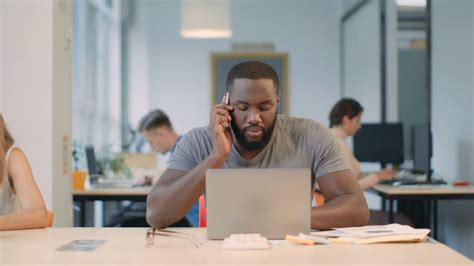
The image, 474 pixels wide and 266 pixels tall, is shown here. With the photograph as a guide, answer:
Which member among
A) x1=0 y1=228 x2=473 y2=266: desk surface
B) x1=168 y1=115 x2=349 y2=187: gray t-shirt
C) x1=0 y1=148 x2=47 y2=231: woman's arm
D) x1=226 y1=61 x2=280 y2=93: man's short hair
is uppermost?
x1=226 y1=61 x2=280 y2=93: man's short hair

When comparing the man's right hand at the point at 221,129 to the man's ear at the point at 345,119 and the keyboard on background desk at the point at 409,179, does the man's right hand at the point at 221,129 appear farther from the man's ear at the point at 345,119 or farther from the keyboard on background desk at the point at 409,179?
the man's ear at the point at 345,119

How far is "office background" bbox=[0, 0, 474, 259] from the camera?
3547mm

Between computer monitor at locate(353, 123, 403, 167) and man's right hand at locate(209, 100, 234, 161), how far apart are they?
368 centimetres

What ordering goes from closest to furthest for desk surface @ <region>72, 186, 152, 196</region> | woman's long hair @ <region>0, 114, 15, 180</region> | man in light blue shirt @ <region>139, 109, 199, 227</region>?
woman's long hair @ <region>0, 114, 15, 180</region> < desk surface @ <region>72, 186, 152, 196</region> < man in light blue shirt @ <region>139, 109, 199, 227</region>

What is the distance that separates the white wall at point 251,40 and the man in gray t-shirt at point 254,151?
6.39 meters

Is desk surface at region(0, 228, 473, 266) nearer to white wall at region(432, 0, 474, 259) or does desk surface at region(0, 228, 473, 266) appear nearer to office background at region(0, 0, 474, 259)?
office background at region(0, 0, 474, 259)

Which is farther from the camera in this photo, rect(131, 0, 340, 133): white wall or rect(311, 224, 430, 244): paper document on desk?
rect(131, 0, 340, 133): white wall

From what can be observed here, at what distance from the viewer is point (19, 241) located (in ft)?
6.49

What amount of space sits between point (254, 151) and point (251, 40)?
661cm

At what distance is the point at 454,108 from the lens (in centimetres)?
509

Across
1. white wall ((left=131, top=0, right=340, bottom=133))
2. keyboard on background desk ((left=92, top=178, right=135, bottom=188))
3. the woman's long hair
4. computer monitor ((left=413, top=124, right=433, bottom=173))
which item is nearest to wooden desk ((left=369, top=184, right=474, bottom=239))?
computer monitor ((left=413, top=124, right=433, bottom=173))

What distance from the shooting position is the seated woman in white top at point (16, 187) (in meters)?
2.33

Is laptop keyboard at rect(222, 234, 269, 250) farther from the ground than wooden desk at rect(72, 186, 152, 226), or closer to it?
farther from the ground

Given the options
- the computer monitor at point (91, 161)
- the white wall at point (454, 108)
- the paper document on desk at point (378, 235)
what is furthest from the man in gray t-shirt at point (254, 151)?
the white wall at point (454, 108)
